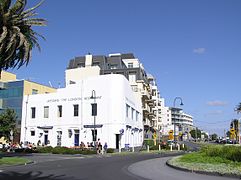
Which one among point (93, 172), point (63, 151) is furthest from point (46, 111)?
point (93, 172)

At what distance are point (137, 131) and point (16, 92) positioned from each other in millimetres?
27489

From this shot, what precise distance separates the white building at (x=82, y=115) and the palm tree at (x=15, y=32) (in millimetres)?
27308

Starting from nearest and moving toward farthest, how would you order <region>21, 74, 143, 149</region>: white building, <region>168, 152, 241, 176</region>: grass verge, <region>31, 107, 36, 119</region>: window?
<region>168, 152, 241, 176</region>: grass verge < <region>21, 74, 143, 149</region>: white building < <region>31, 107, 36, 119</region>: window

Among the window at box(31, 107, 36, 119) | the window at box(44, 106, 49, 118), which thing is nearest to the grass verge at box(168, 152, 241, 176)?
the window at box(44, 106, 49, 118)

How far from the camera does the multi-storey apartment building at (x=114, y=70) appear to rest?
243ft

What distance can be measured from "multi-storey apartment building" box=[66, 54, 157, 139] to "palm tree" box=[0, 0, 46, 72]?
45741 mm

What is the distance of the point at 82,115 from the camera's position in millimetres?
55156

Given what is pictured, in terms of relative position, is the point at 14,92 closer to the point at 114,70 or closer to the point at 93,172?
the point at 114,70

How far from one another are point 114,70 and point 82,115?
24843 mm

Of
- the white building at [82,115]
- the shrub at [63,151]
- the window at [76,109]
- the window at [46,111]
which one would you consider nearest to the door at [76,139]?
the white building at [82,115]

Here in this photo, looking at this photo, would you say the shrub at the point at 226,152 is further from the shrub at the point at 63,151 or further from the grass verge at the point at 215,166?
the shrub at the point at 63,151

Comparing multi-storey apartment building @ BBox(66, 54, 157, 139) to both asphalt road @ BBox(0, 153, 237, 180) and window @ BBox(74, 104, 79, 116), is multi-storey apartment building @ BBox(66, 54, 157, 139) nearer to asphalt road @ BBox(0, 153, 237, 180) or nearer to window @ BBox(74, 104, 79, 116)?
window @ BBox(74, 104, 79, 116)

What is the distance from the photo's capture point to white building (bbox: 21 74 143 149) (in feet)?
175

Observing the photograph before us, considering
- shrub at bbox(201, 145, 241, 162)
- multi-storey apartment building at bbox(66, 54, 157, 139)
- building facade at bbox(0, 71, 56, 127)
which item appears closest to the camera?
shrub at bbox(201, 145, 241, 162)
